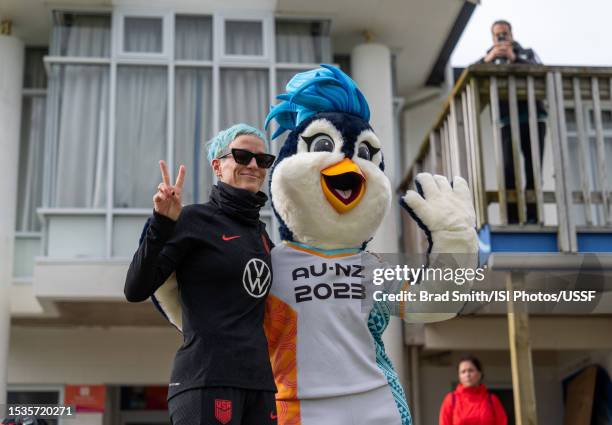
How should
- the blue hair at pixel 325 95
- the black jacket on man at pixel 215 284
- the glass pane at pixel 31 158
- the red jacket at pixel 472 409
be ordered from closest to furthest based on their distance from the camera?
the black jacket on man at pixel 215 284 → the blue hair at pixel 325 95 → the red jacket at pixel 472 409 → the glass pane at pixel 31 158

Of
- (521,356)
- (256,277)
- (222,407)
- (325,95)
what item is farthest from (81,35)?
(222,407)

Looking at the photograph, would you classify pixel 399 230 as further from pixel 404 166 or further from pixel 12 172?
pixel 12 172

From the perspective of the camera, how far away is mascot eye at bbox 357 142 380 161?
441cm

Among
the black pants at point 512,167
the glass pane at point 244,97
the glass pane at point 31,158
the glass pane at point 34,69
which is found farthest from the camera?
the glass pane at point 34,69

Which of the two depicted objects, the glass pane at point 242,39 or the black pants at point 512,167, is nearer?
the black pants at point 512,167

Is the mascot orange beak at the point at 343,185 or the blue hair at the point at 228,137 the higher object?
the blue hair at the point at 228,137

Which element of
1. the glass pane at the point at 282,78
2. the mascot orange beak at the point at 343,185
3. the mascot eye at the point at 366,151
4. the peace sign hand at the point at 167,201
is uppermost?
the glass pane at the point at 282,78

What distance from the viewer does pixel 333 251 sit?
14.2 ft

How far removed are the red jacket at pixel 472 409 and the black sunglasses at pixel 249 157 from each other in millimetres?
5098

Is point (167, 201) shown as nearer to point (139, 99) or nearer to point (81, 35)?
point (139, 99)

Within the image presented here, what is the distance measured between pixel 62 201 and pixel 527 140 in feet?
16.2

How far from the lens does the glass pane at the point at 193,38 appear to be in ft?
35.7

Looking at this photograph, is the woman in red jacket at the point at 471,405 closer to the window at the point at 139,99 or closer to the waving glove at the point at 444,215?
the window at the point at 139,99

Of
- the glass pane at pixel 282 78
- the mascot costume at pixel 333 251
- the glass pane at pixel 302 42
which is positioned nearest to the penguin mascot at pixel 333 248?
the mascot costume at pixel 333 251
